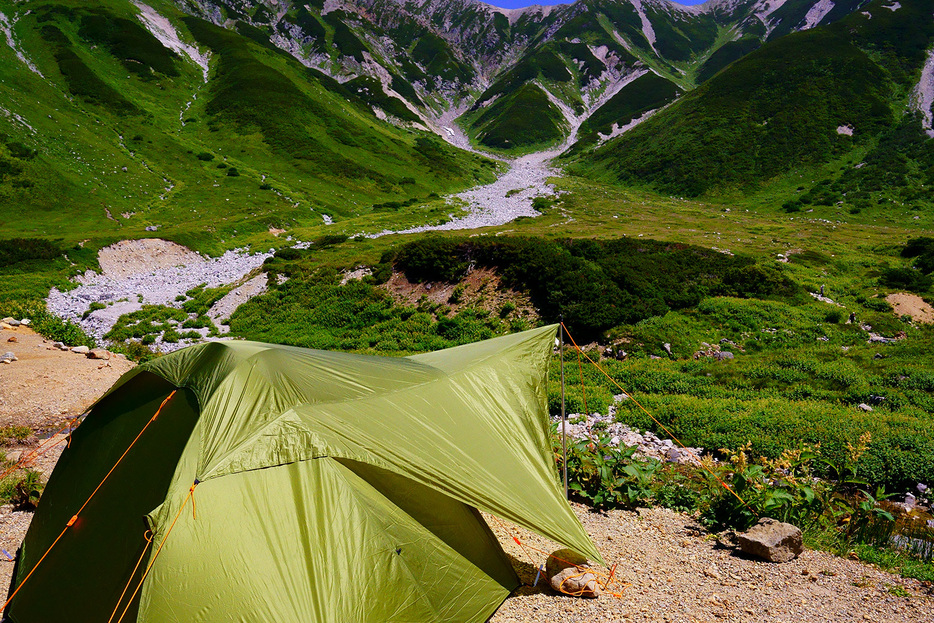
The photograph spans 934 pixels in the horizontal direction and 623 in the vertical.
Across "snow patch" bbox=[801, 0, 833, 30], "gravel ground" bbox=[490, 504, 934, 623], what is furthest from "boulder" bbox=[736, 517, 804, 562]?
"snow patch" bbox=[801, 0, 833, 30]

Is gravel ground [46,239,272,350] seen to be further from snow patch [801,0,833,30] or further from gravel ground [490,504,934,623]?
snow patch [801,0,833,30]

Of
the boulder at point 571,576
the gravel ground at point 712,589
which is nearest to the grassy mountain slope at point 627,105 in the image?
the gravel ground at point 712,589

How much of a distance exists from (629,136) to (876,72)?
41.5m

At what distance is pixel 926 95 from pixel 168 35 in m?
147

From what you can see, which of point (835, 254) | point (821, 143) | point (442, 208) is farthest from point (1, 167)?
point (821, 143)

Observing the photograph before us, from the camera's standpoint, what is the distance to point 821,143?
67750 millimetres

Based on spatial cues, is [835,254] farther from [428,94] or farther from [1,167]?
[428,94]

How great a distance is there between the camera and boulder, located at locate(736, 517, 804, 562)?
6337mm

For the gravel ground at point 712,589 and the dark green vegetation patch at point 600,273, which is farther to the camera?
the dark green vegetation patch at point 600,273

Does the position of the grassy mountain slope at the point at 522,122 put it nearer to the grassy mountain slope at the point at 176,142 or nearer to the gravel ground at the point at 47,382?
the grassy mountain slope at the point at 176,142

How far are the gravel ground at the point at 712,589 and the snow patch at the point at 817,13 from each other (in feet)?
802

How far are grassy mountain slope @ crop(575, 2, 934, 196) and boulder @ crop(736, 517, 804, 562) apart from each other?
70975 mm

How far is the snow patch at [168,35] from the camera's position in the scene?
97.5 metres

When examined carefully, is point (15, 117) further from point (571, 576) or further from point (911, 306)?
point (911, 306)
